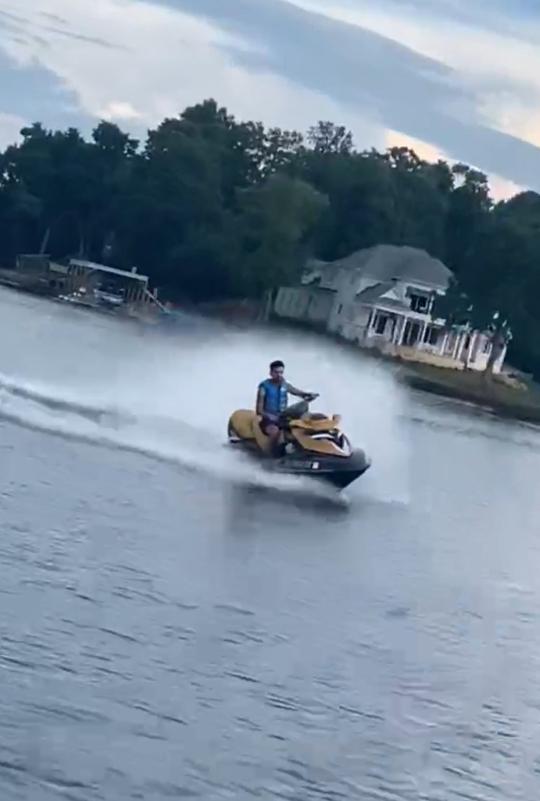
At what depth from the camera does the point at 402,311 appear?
94.3m

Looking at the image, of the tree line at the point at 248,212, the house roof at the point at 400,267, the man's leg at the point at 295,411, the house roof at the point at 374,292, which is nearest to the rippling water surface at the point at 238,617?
the man's leg at the point at 295,411

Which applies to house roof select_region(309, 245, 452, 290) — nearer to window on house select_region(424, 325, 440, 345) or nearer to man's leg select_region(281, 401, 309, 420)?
window on house select_region(424, 325, 440, 345)

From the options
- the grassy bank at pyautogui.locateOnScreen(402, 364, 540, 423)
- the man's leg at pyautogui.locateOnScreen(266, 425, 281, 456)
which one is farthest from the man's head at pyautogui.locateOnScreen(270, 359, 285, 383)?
the grassy bank at pyautogui.locateOnScreen(402, 364, 540, 423)

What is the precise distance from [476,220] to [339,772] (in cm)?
10074

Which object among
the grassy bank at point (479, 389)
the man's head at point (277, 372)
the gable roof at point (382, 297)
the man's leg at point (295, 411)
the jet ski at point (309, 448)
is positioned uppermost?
the man's head at point (277, 372)

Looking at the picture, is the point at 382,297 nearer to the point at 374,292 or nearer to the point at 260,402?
the point at 374,292

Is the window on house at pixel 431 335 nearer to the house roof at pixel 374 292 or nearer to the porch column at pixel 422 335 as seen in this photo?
the porch column at pixel 422 335

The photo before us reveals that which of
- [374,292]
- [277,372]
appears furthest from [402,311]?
[277,372]

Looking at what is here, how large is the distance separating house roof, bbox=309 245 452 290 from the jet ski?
6730 centimetres

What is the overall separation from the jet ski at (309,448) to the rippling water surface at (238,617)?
316 mm

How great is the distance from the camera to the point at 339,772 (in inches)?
521

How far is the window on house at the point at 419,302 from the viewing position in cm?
9525

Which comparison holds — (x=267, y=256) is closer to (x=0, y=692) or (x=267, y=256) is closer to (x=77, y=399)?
(x=77, y=399)

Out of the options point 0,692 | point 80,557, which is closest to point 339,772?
point 0,692
